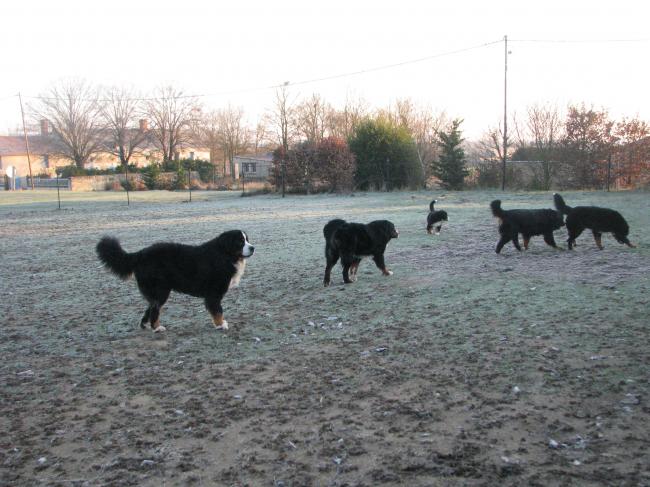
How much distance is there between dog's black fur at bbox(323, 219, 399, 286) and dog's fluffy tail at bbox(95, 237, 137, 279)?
3.19 metres

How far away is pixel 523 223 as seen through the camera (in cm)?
1059

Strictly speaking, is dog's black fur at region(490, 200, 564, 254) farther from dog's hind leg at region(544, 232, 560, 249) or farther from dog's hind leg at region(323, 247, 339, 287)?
dog's hind leg at region(323, 247, 339, 287)

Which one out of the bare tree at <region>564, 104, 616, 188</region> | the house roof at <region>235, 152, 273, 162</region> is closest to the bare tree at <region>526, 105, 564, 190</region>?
the bare tree at <region>564, 104, 616, 188</region>

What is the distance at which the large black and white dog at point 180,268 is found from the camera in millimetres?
6207

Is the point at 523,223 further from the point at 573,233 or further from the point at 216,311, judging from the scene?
the point at 216,311

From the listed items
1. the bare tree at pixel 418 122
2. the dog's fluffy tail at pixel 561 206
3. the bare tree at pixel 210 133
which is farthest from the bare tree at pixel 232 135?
the dog's fluffy tail at pixel 561 206

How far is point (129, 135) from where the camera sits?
236ft

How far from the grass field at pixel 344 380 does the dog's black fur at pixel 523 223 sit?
98cm

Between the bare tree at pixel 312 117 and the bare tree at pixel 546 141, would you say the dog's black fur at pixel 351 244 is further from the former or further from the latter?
the bare tree at pixel 312 117

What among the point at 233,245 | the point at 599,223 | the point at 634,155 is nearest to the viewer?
the point at 233,245

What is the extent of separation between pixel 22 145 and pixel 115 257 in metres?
82.6

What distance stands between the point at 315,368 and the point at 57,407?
2.11 m

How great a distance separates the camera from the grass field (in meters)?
3.34

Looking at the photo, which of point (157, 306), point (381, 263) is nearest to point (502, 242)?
point (381, 263)
